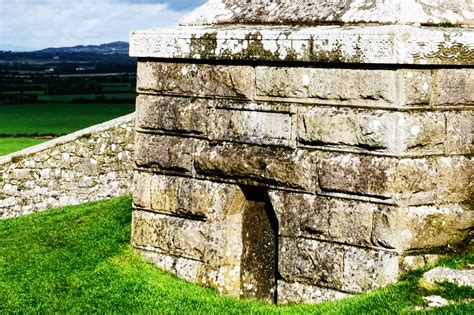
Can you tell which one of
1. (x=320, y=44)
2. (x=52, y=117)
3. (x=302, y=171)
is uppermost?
(x=320, y=44)

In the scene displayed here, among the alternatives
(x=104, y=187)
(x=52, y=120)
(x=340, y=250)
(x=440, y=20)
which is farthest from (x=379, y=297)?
(x=52, y=120)

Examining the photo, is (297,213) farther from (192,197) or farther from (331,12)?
(331,12)

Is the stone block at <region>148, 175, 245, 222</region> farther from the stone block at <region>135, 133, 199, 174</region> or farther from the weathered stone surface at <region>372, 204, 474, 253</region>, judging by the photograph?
the weathered stone surface at <region>372, 204, 474, 253</region>

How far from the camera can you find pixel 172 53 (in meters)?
8.28

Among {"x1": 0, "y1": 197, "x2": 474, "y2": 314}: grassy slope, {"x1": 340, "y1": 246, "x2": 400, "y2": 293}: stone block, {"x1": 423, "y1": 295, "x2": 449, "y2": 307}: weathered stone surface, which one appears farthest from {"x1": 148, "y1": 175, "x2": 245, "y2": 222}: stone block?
{"x1": 423, "y1": 295, "x2": 449, "y2": 307}: weathered stone surface

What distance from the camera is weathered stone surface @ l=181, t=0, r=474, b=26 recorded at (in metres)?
7.10

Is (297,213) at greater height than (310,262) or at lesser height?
greater

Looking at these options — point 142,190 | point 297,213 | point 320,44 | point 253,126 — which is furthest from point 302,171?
point 142,190

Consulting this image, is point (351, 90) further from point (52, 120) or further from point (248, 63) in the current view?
point (52, 120)

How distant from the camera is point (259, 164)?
7633 mm

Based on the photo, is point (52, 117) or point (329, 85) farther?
point (52, 117)

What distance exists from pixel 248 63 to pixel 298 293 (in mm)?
1771

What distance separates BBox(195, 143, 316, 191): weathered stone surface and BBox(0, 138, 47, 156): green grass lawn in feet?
46.9

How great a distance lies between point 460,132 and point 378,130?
2.08 ft
